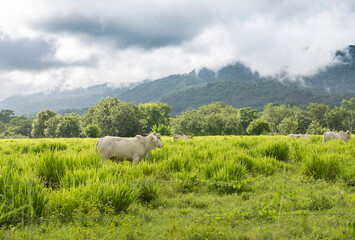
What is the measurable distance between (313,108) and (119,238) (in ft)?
343

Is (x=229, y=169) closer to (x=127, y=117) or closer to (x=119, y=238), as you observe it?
(x=119, y=238)

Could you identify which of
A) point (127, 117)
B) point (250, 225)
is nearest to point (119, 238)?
point (250, 225)

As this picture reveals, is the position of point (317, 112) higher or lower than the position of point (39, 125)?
lower

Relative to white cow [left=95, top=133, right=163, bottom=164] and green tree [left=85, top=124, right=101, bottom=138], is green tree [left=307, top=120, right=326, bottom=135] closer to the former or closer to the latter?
green tree [left=85, top=124, right=101, bottom=138]

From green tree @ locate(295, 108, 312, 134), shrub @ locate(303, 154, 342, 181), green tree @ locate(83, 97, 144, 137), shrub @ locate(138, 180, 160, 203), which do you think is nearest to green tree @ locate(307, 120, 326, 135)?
green tree @ locate(295, 108, 312, 134)

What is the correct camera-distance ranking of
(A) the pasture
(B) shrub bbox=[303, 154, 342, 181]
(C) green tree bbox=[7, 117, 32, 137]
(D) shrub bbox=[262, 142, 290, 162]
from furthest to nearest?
(C) green tree bbox=[7, 117, 32, 137] → (D) shrub bbox=[262, 142, 290, 162] → (B) shrub bbox=[303, 154, 342, 181] → (A) the pasture

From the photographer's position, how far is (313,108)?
9319 cm


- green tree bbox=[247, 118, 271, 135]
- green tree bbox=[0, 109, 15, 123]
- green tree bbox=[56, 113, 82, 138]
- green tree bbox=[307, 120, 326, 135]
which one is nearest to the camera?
green tree bbox=[247, 118, 271, 135]

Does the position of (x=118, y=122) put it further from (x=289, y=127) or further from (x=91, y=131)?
(x=289, y=127)

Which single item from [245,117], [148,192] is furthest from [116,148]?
[245,117]

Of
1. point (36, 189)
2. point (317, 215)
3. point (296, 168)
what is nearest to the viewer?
point (36, 189)

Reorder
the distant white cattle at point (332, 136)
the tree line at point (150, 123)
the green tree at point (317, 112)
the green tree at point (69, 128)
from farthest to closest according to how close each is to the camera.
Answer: the green tree at point (317, 112) < the green tree at point (69, 128) < the tree line at point (150, 123) < the distant white cattle at point (332, 136)

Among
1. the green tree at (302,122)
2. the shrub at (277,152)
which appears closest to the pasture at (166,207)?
the shrub at (277,152)

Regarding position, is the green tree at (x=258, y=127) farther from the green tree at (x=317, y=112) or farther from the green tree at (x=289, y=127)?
the green tree at (x=317, y=112)
